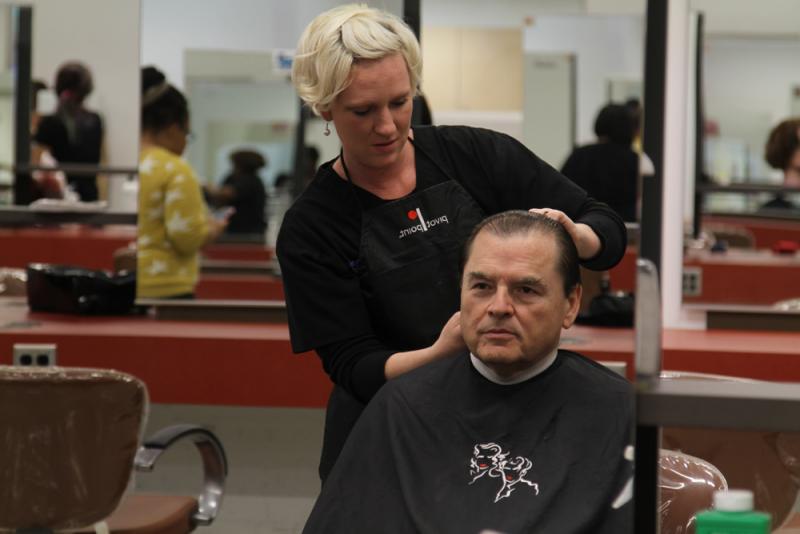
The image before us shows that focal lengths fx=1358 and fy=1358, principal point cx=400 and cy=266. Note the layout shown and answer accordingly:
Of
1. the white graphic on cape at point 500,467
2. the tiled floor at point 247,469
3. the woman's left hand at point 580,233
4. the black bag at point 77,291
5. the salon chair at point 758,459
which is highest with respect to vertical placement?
the woman's left hand at point 580,233

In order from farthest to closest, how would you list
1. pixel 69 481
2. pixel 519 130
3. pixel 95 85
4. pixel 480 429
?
pixel 95 85, pixel 519 130, pixel 69 481, pixel 480 429

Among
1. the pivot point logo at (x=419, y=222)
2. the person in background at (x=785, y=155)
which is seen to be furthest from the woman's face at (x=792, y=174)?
the pivot point logo at (x=419, y=222)

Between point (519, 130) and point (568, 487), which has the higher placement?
point (519, 130)

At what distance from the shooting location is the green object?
125 centimetres

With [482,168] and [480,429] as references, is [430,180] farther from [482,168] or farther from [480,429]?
[480,429]

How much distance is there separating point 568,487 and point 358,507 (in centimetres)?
32

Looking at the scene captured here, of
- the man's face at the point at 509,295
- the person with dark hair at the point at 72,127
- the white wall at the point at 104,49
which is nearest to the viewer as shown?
the man's face at the point at 509,295

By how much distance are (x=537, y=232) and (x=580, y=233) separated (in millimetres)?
64

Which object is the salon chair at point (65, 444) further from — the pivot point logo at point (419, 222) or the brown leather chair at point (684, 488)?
the brown leather chair at point (684, 488)

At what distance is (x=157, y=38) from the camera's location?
4273 mm

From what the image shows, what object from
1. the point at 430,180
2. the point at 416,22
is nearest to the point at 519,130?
the point at 416,22

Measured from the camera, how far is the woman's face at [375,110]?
78.2 inches

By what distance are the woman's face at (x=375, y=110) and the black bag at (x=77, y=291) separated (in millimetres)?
2257

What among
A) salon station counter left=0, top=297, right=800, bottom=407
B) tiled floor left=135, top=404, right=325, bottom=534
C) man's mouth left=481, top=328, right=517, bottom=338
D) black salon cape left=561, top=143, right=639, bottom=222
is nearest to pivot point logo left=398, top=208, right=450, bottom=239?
man's mouth left=481, top=328, right=517, bottom=338
